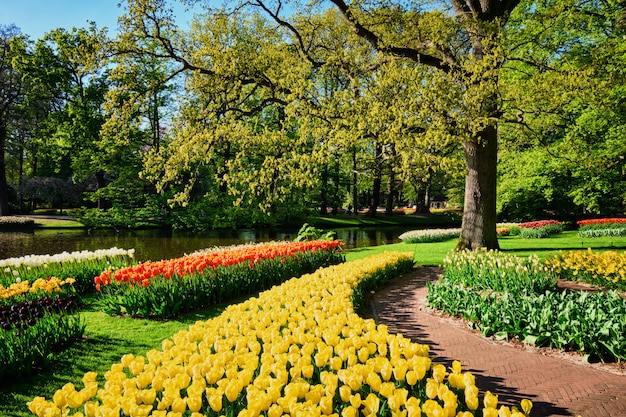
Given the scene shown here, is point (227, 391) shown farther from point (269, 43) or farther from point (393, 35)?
point (269, 43)

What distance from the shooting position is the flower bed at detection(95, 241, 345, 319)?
277 inches

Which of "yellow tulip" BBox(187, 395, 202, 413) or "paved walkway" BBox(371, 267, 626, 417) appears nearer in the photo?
"yellow tulip" BBox(187, 395, 202, 413)

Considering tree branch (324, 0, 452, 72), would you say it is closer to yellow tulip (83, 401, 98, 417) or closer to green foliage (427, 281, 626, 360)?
green foliage (427, 281, 626, 360)

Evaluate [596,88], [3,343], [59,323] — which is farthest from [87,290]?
[596,88]

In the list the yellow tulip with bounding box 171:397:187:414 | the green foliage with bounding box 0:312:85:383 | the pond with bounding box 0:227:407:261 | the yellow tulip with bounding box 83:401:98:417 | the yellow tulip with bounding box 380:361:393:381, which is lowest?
the pond with bounding box 0:227:407:261

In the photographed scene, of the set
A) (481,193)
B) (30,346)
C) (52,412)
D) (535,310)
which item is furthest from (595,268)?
(30,346)


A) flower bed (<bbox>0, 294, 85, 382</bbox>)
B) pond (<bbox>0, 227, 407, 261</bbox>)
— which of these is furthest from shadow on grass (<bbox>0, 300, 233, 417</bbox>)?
pond (<bbox>0, 227, 407, 261</bbox>)

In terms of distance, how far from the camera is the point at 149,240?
79.8ft

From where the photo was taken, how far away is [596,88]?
10125mm

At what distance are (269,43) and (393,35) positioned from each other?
4824 mm

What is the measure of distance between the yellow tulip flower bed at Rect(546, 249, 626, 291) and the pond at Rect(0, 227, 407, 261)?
14142 millimetres

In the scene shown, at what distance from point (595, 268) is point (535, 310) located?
13.1 feet

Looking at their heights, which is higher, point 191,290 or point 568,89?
point 568,89

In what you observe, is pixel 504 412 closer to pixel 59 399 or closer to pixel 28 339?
pixel 59 399
